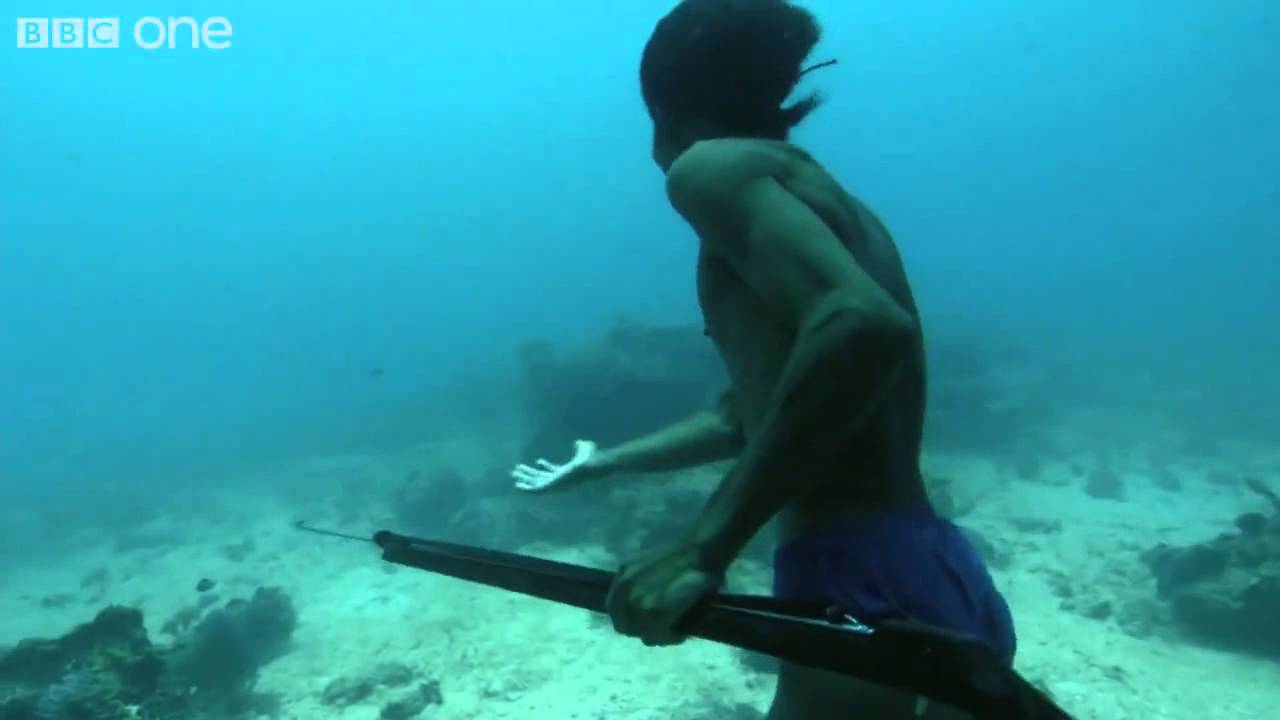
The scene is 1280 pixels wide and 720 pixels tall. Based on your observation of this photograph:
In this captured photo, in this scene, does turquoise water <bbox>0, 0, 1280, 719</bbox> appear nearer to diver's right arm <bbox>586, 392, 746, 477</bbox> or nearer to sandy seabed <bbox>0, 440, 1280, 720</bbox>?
sandy seabed <bbox>0, 440, 1280, 720</bbox>

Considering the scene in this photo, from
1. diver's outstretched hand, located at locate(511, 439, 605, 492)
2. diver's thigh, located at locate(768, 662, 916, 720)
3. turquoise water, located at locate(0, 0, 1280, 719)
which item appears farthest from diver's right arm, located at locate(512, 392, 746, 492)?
turquoise water, located at locate(0, 0, 1280, 719)

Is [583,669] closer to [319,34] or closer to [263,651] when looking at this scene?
[263,651]

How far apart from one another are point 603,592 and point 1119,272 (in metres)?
114

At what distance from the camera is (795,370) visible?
4.97 ft

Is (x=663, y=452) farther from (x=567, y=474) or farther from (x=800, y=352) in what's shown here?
(x=800, y=352)

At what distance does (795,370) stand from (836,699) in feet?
2.70

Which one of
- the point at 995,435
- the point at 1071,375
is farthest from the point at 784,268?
the point at 1071,375

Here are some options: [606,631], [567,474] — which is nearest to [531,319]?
[606,631]

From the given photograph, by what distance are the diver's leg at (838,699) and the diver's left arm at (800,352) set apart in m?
0.52

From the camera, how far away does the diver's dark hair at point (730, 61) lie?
6.57 feet

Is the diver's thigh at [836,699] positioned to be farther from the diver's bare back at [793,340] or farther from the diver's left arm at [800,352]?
the diver's left arm at [800,352]

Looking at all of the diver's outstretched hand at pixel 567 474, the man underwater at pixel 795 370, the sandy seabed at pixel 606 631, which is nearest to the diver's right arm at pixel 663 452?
the diver's outstretched hand at pixel 567 474

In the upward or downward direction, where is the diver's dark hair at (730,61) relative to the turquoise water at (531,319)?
downward

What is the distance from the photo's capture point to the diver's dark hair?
2002 millimetres
